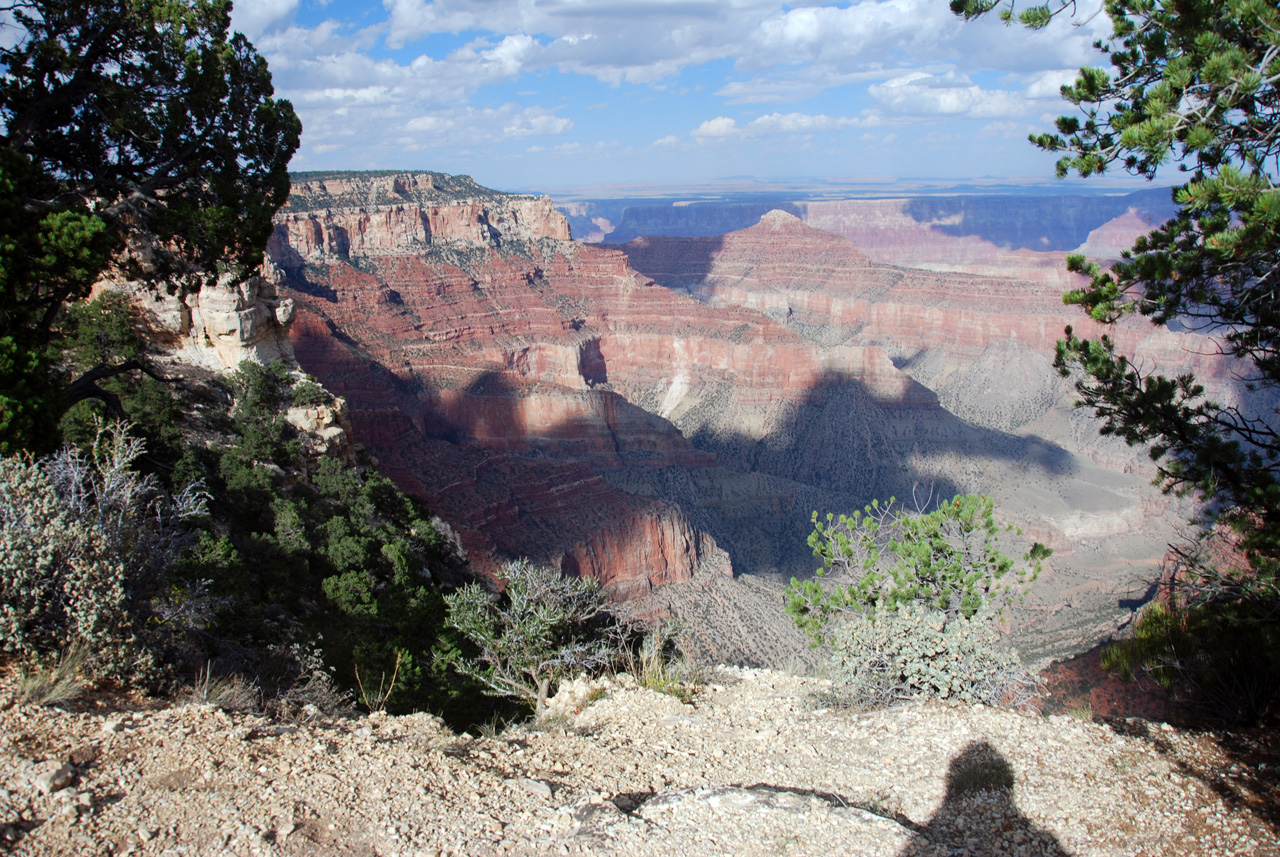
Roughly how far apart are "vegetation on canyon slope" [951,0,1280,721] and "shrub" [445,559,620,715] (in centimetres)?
637

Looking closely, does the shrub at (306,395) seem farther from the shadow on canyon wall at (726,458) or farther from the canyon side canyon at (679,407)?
the shadow on canyon wall at (726,458)

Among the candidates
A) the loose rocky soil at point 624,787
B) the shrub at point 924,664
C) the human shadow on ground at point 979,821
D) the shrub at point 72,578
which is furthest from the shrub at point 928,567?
the shrub at point 72,578

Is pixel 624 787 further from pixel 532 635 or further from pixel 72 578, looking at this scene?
pixel 532 635

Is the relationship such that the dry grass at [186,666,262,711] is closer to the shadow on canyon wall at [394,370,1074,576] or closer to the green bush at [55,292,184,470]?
the green bush at [55,292,184,470]

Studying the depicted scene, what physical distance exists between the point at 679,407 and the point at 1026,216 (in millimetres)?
150621

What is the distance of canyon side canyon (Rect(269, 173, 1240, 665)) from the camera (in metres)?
30.6

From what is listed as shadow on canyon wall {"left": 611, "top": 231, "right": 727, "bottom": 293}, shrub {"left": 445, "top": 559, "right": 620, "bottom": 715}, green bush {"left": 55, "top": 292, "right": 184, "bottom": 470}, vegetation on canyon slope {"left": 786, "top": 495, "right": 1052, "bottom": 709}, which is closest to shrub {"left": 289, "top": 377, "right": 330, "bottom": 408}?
green bush {"left": 55, "top": 292, "right": 184, "bottom": 470}

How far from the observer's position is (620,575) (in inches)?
1207

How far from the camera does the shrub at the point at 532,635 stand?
31.6 ft

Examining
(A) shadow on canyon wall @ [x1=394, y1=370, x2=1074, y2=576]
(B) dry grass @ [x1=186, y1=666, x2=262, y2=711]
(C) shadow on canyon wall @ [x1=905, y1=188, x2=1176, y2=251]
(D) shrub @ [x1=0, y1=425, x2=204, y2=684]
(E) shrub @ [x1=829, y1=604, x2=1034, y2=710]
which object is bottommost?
(A) shadow on canyon wall @ [x1=394, y1=370, x2=1074, y2=576]

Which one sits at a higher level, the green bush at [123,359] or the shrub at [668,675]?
the green bush at [123,359]

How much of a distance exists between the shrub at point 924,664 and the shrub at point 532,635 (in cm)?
314

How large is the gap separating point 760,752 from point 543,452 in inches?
1456

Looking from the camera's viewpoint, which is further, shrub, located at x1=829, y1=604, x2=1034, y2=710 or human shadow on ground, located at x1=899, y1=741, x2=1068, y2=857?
shrub, located at x1=829, y1=604, x2=1034, y2=710
